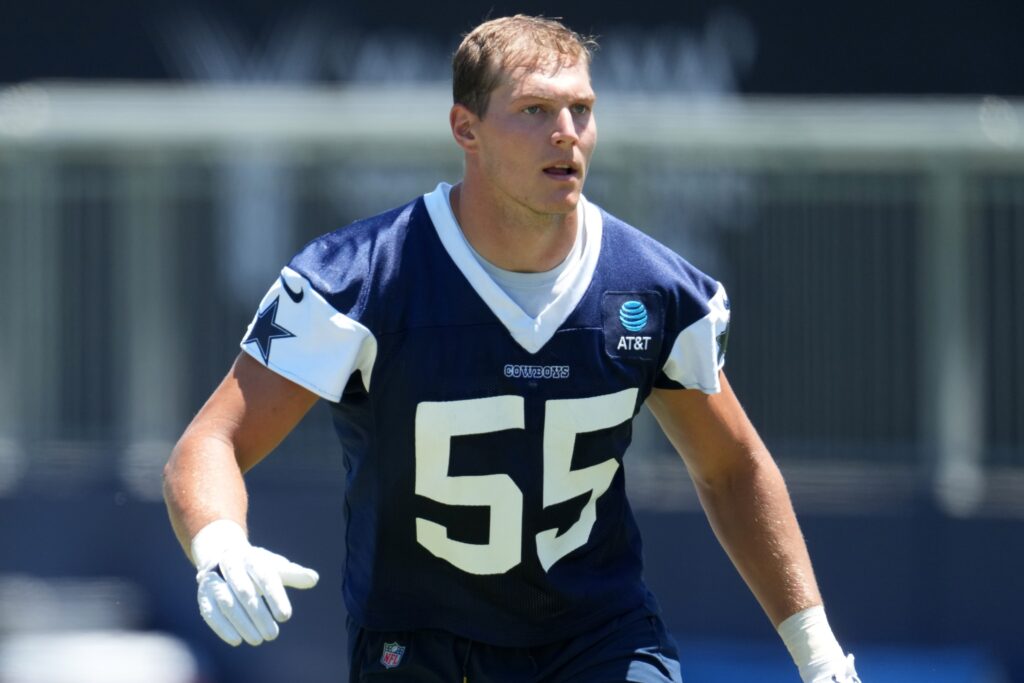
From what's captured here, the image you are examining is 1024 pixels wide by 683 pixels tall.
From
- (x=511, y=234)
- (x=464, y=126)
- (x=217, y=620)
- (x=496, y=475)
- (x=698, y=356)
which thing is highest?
(x=464, y=126)

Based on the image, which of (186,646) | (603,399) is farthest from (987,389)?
(603,399)

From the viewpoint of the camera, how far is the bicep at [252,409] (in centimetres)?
356

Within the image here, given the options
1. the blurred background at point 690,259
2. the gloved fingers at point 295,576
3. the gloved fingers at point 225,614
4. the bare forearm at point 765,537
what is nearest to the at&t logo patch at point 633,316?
the bare forearm at point 765,537

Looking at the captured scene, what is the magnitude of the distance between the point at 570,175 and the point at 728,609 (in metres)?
5.66

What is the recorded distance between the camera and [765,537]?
13.0 feet

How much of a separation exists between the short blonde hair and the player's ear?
0.01 meters

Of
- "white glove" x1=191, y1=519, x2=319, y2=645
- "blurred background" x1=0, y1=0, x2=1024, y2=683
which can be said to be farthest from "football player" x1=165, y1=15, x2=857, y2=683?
"blurred background" x1=0, y1=0, x2=1024, y2=683

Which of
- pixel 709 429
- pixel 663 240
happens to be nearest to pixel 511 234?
pixel 709 429

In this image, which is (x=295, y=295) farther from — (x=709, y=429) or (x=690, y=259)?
(x=690, y=259)

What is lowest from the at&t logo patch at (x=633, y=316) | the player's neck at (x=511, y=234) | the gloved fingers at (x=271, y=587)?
the gloved fingers at (x=271, y=587)

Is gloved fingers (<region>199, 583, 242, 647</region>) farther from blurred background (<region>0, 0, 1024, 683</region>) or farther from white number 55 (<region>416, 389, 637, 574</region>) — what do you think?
blurred background (<region>0, 0, 1024, 683</region>)

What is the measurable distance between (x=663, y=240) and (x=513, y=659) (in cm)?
620

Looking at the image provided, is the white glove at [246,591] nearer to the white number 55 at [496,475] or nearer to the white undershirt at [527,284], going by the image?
the white number 55 at [496,475]

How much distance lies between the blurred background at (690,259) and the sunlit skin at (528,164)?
17.9 ft
